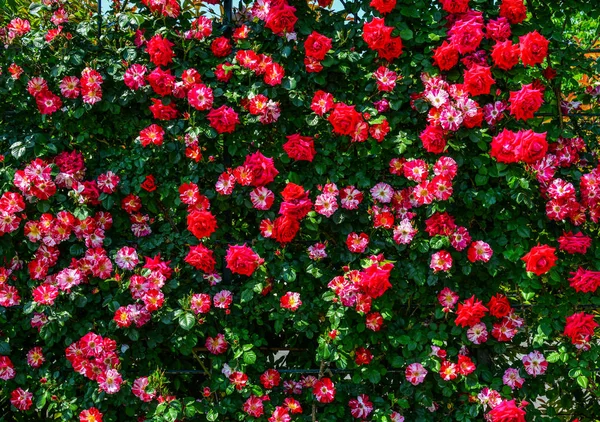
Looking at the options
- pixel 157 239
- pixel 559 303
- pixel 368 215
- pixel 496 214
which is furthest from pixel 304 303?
pixel 559 303

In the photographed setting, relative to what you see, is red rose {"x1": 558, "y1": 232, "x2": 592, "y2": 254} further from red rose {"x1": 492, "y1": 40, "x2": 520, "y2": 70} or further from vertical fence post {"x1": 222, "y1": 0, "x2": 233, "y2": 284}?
vertical fence post {"x1": 222, "y1": 0, "x2": 233, "y2": 284}

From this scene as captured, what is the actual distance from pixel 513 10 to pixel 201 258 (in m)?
1.59

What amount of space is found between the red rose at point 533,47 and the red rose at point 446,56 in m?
0.25

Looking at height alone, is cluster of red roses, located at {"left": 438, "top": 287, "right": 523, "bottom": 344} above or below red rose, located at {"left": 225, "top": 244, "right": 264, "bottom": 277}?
below

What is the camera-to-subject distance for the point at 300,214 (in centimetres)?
263

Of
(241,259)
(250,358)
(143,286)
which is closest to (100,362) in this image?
(143,286)

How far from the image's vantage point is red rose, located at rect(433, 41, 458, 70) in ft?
8.38

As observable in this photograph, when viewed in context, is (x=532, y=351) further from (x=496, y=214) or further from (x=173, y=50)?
(x=173, y=50)

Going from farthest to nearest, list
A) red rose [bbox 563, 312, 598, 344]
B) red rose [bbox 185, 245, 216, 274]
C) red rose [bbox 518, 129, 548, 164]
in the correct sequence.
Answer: red rose [bbox 185, 245, 216, 274] → red rose [bbox 563, 312, 598, 344] → red rose [bbox 518, 129, 548, 164]

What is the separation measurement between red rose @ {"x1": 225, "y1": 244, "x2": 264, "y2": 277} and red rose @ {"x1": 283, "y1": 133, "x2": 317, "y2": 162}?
43 cm

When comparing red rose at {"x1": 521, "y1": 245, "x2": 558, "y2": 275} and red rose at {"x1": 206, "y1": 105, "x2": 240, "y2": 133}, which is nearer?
red rose at {"x1": 521, "y1": 245, "x2": 558, "y2": 275}

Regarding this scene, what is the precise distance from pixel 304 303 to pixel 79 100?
4.24 ft

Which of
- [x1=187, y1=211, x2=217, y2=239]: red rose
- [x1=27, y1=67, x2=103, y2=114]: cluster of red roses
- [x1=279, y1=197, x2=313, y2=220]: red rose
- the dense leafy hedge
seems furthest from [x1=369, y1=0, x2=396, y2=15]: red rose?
[x1=27, y1=67, x2=103, y2=114]: cluster of red roses

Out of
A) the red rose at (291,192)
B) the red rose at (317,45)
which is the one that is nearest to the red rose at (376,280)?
the red rose at (291,192)
